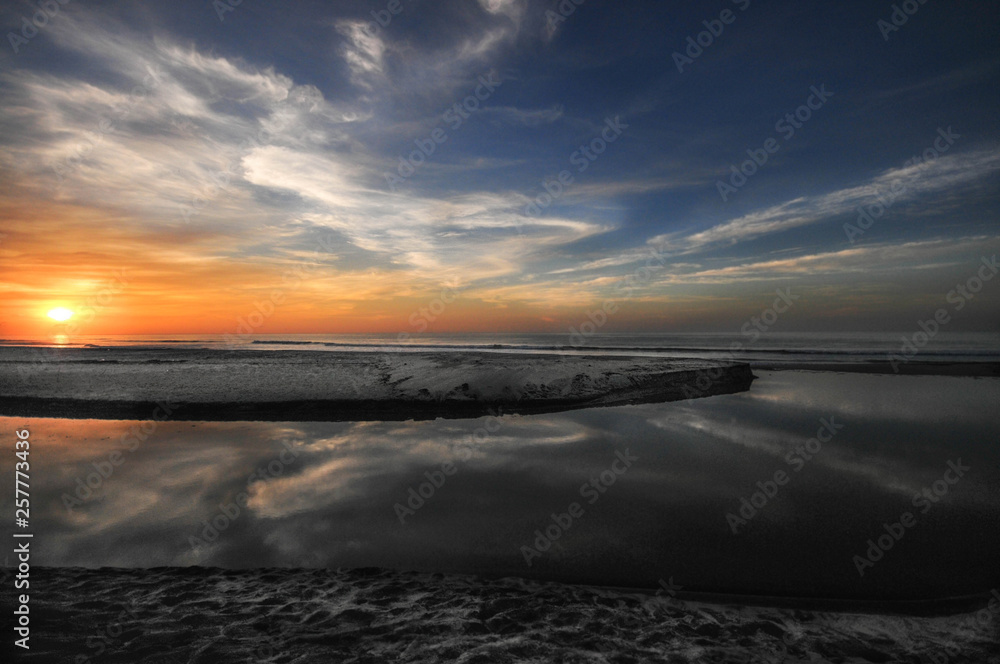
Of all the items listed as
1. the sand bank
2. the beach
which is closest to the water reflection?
the beach

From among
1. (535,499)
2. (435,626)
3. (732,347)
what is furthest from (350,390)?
(732,347)

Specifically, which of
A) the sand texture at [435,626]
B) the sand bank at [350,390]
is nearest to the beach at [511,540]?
the sand texture at [435,626]

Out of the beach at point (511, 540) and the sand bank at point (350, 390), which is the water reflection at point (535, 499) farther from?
the sand bank at point (350, 390)

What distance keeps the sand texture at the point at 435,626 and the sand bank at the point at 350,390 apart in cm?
848

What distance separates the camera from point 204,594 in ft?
13.0

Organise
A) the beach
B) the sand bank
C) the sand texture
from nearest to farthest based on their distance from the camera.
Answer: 1. the sand texture
2. the beach
3. the sand bank

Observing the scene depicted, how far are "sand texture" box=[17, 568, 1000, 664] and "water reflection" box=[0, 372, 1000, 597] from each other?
0.41 m

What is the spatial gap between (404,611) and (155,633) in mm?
1929

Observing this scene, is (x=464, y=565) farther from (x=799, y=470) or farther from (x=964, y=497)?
(x=964, y=497)

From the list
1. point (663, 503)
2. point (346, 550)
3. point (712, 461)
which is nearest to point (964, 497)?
point (712, 461)

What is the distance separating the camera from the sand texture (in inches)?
125

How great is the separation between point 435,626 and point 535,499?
303 centimetres

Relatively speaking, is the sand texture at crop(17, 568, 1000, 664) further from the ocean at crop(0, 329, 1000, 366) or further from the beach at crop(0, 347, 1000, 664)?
the ocean at crop(0, 329, 1000, 366)

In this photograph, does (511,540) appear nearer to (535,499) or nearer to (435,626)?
(535,499)
